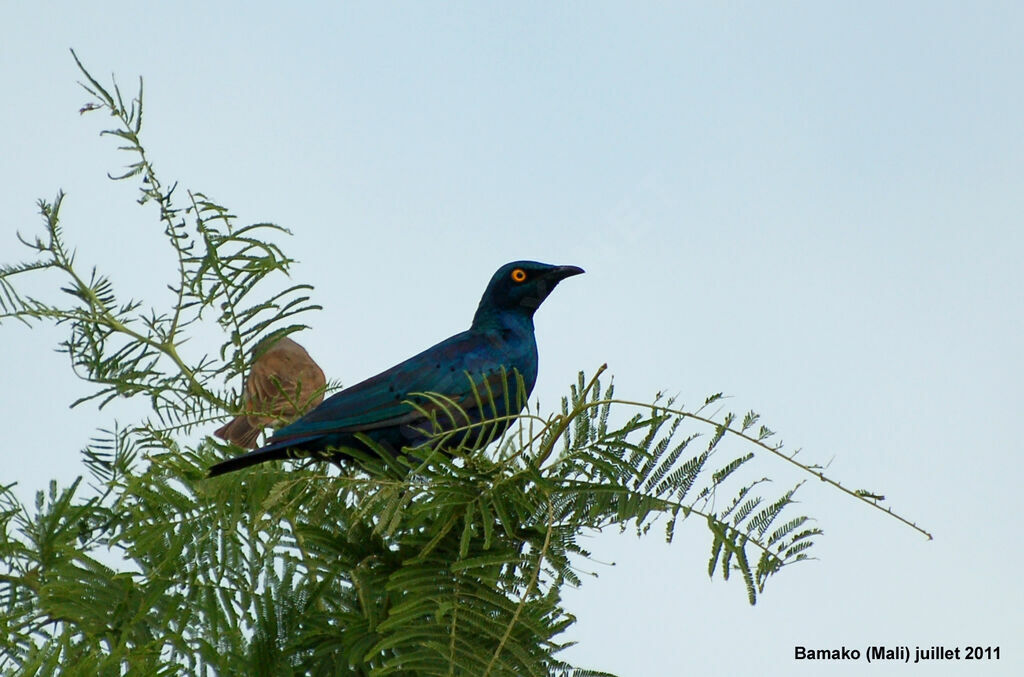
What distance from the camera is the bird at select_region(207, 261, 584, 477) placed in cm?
388

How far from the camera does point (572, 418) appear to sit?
279 cm

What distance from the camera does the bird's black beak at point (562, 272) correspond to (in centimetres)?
498

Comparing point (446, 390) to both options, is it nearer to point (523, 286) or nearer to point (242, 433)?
point (523, 286)

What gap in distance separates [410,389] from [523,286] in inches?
34.9

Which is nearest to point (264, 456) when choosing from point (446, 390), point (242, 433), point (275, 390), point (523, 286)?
point (446, 390)

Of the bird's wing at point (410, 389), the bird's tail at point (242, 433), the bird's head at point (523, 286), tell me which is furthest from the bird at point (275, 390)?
the bird's head at point (523, 286)

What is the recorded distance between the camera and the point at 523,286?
500cm

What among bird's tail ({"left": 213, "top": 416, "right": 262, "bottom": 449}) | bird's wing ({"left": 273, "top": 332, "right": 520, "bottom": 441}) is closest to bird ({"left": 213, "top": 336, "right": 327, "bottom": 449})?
bird's tail ({"left": 213, "top": 416, "right": 262, "bottom": 449})

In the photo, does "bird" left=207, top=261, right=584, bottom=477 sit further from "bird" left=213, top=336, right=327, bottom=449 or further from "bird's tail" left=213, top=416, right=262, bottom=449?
"bird's tail" left=213, top=416, right=262, bottom=449

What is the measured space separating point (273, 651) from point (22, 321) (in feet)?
5.39

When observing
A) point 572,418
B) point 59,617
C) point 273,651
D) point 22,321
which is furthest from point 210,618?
point 22,321

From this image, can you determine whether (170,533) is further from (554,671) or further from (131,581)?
(554,671)

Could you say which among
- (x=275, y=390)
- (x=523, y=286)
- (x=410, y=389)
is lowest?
(x=410, y=389)

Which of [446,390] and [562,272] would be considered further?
[562,272]
